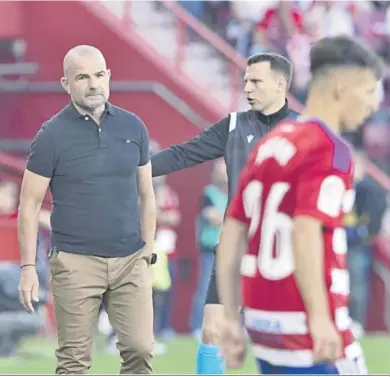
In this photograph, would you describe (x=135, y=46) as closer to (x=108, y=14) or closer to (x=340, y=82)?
(x=108, y=14)

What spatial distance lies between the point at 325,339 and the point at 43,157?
1943mm

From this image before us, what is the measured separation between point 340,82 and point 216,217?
4904mm

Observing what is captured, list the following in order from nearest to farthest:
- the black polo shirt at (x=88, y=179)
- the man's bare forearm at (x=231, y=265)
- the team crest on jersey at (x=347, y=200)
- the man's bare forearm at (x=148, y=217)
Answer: the team crest on jersey at (x=347, y=200), the man's bare forearm at (x=231, y=265), the black polo shirt at (x=88, y=179), the man's bare forearm at (x=148, y=217)

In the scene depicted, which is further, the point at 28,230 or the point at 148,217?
the point at 148,217

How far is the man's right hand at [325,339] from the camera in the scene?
3225 mm

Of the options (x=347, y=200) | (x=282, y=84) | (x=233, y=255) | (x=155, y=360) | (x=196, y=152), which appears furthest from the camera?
(x=155, y=360)

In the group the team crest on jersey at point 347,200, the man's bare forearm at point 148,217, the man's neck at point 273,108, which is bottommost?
the team crest on jersey at point 347,200

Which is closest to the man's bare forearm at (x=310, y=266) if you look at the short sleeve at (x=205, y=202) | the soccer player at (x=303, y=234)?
the soccer player at (x=303, y=234)

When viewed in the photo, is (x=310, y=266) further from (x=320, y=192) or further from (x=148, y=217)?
(x=148, y=217)

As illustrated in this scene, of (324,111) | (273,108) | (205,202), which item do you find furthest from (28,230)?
(205,202)

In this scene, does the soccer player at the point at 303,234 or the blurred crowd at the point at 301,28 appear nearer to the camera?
the soccer player at the point at 303,234

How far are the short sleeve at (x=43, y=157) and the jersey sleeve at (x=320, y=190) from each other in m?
1.75

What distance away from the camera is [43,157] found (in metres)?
4.85

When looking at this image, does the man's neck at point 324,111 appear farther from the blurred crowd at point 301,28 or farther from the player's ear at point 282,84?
the blurred crowd at point 301,28
